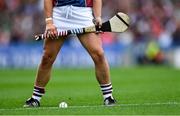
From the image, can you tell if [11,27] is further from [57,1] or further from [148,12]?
[57,1]

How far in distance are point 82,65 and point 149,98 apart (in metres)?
15.8

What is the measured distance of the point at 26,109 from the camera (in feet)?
38.9

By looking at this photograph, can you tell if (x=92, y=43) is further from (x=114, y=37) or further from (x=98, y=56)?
(x=114, y=37)

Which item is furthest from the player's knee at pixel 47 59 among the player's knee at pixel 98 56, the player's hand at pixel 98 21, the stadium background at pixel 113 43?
the stadium background at pixel 113 43

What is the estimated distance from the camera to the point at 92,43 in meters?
12.2

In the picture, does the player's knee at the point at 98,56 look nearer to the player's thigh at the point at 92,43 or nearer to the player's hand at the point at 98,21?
the player's thigh at the point at 92,43

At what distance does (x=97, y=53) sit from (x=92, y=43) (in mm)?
181

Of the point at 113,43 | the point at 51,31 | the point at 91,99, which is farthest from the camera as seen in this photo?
the point at 113,43

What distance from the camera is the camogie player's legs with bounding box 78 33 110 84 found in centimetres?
1218

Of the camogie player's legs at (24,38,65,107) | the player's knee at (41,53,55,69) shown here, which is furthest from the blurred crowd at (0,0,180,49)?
the player's knee at (41,53,55,69)

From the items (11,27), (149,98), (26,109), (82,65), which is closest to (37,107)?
(26,109)

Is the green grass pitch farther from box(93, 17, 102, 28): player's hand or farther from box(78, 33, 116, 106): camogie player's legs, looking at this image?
box(93, 17, 102, 28): player's hand

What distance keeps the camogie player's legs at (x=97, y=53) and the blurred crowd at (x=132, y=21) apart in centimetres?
1843

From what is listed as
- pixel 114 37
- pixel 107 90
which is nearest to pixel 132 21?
pixel 114 37
